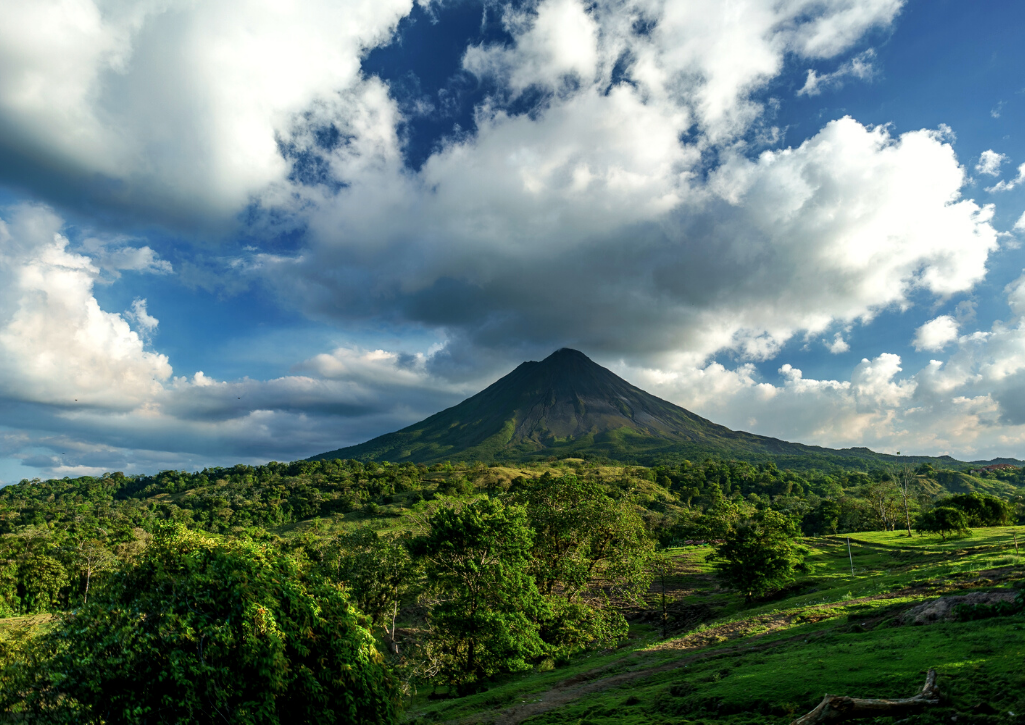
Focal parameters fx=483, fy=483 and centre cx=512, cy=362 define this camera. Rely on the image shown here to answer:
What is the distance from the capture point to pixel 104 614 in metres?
9.73

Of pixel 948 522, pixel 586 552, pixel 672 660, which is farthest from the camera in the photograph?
pixel 948 522

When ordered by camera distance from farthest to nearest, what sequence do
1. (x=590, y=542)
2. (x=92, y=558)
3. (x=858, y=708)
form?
(x=92, y=558)
(x=590, y=542)
(x=858, y=708)

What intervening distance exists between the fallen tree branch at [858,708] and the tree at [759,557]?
3250 centimetres

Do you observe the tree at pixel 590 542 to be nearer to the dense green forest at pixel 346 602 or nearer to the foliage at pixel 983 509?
the dense green forest at pixel 346 602

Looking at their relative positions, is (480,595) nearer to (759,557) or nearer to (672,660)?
(672,660)

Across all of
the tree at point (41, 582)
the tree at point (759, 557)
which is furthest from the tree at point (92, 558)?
the tree at point (759, 557)

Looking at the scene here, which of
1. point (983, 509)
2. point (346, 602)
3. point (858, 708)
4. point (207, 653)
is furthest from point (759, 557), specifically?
point (983, 509)

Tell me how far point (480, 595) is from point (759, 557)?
86.6ft

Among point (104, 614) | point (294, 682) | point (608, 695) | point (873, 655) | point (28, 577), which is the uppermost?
point (104, 614)

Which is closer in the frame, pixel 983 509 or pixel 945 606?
pixel 945 606

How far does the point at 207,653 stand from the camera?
29.9 ft

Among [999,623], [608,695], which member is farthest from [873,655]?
[608,695]

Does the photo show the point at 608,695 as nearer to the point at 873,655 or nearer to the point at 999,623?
the point at 873,655

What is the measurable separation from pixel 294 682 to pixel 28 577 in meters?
77.1
